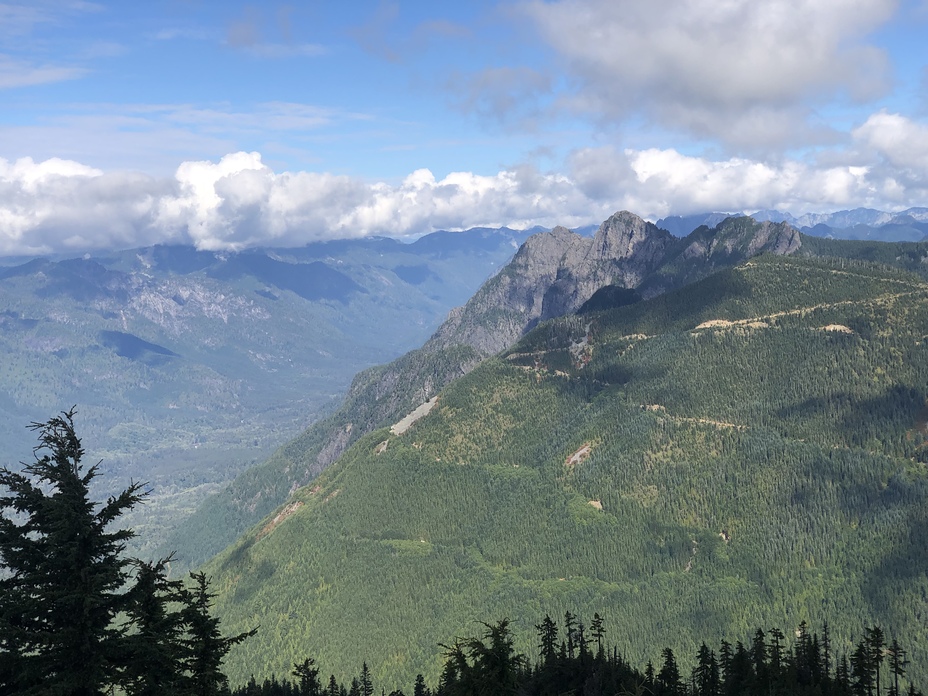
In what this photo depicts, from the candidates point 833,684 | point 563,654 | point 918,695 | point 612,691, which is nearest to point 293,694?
point 563,654

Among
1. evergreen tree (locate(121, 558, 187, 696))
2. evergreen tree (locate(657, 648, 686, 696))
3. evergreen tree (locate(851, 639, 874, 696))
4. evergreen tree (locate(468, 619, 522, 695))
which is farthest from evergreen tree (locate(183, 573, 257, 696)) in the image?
evergreen tree (locate(851, 639, 874, 696))

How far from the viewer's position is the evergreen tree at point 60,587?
1628 inches

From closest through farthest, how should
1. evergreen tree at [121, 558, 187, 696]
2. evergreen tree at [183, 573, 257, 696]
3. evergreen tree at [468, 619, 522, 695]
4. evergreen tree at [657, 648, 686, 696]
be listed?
1. evergreen tree at [121, 558, 187, 696]
2. evergreen tree at [183, 573, 257, 696]
3. evergreen tree at [468, 619, 522, 695]
4. evergreen tree at [657, 648, 686, 696]

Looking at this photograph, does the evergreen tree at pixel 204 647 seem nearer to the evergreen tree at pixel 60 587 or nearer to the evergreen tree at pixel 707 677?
the evergreen tree at pixel 60 587

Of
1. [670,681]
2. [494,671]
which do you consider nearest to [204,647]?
[494,671]

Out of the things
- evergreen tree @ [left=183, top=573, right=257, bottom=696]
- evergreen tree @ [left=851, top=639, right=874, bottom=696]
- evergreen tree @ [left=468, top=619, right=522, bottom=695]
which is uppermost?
evergreen tree @ [left=183, top=573, right=257, bottom=696]

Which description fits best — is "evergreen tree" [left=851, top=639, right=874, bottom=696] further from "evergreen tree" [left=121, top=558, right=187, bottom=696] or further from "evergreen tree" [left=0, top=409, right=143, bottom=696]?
"evergreen tree" [left=0, top=409, right=143, bottom=696]

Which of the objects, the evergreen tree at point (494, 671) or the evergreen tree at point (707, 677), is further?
the evergreen tree at point (707, 677)

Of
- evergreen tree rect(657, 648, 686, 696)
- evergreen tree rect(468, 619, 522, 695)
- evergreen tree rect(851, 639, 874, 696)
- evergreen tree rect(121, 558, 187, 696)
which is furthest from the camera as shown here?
evergreen tree rect(851, 639, 874, 696)

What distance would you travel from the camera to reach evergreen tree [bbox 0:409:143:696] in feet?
136

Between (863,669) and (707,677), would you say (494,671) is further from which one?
(863,669)

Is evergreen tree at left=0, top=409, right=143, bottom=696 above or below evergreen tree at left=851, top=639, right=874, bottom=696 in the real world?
above

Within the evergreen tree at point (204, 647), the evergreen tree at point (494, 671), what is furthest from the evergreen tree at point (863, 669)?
the evergreen tree at point (204, 647)

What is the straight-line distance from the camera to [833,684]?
14400cm
